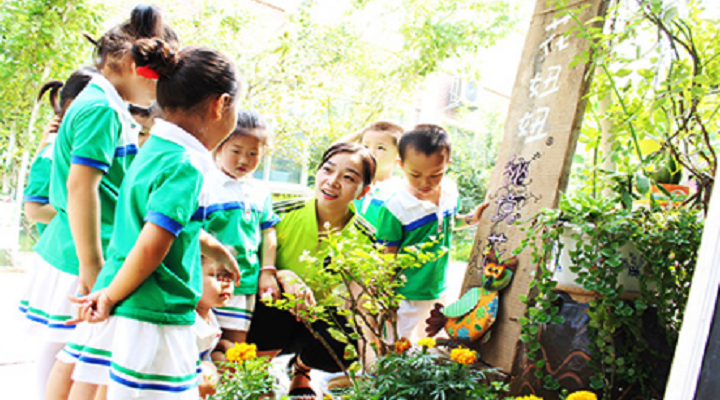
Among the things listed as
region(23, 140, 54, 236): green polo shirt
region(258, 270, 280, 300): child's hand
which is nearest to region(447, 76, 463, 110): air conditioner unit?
region(258, 270, 280, 300): child's hand

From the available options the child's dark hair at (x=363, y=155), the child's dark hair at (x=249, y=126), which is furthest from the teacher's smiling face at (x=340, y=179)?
the child's dark hair at (x=249, y=126)

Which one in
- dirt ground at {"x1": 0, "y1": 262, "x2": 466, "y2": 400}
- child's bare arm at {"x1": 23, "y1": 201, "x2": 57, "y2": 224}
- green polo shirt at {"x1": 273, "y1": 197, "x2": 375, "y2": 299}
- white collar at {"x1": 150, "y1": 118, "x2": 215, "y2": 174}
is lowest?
dirt ground at {"x1": 0, "y1": 262, "x2": 466, "y2": 400}

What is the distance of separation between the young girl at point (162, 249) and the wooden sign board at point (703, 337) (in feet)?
3.59

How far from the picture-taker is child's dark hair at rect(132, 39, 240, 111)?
1.45 meters

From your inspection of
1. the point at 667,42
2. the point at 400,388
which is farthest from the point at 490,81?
the point at 400,388

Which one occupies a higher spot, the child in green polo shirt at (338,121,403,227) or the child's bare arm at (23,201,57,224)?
the child in green polo shirt at (338,121,403,227)

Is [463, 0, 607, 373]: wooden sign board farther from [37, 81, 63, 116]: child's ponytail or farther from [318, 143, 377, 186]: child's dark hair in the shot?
[37, 81, 63, 116]: child's ponytail

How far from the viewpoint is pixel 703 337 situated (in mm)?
848

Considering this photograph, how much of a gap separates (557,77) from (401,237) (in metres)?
0.87

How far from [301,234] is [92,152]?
2.79 feet

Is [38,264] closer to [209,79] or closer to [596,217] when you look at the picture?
[209,79]

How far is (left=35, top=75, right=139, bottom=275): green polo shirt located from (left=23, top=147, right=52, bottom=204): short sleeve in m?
0.27

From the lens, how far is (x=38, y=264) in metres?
1.89

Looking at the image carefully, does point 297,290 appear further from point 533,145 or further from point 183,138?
point 533,145
